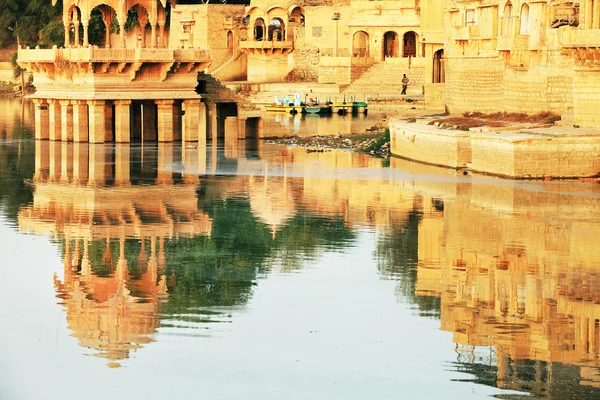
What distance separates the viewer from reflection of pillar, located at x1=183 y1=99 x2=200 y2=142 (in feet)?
131

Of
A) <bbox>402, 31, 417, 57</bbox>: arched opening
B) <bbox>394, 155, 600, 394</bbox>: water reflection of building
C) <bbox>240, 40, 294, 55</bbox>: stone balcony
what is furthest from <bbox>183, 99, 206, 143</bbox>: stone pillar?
<bbox>240, 40, 294, 55</bbox>: stone balcony

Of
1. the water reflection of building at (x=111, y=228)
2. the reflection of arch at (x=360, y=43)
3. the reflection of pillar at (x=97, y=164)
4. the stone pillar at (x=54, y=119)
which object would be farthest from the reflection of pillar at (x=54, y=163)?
the reflection of arch at (x=360, y=43)

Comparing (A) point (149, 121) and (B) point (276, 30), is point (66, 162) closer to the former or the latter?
(A) point (149, 121)

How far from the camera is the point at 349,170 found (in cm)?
3269

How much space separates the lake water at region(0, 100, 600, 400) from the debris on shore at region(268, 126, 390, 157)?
631 cm

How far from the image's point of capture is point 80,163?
3431 centimetres

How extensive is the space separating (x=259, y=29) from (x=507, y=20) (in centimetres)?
4995

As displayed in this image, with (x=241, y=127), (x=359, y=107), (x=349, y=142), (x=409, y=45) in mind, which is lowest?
(x=349, y=142)

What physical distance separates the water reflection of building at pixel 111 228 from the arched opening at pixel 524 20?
877 centimetres

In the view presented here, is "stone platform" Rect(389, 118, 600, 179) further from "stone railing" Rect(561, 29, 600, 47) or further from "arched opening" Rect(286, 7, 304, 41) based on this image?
"arched opening" Rect(286, 7, 304, 41)

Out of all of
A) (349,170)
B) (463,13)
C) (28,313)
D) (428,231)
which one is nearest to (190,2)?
(463,13)

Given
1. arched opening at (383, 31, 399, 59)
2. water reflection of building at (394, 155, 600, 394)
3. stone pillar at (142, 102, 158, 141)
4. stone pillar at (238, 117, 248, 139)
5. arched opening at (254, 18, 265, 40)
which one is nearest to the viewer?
water reflection of building at (394, 155, 600, 394)

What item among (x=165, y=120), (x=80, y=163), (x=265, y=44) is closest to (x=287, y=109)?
(x=265, y=44)

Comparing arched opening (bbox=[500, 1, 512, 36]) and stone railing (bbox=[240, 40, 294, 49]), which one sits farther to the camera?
stone railing (bbox=[240, 40, 294, 49])
